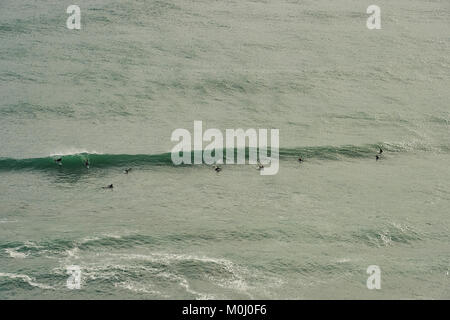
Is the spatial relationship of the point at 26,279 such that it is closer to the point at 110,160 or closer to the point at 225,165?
the point at 110,160

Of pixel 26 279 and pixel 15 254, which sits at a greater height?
pixel 15 254

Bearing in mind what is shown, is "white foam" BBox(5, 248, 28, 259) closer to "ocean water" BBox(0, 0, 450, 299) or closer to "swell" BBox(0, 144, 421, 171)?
"ocean water" BBox(0, 0, 450, 299)

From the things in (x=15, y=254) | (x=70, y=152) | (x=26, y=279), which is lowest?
(x=26, y=279)

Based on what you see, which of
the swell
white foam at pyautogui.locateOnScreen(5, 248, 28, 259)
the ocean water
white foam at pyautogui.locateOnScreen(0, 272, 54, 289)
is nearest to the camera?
white foam at pyautogui.locateOnScreen(0, 272, 54, 289)

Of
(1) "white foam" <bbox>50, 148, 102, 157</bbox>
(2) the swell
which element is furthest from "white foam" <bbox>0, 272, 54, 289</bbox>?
(1) "white foam" <bbox>50, 148, 102, 157</bbox>

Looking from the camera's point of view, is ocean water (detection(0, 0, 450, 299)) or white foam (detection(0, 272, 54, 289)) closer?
white foam (detection(0, 272, 54, 289))

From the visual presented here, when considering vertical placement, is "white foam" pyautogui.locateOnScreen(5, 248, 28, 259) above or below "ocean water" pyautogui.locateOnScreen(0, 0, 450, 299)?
below

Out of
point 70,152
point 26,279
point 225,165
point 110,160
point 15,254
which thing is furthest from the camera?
point 225,165

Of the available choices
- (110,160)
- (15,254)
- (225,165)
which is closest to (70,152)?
(110,160)
